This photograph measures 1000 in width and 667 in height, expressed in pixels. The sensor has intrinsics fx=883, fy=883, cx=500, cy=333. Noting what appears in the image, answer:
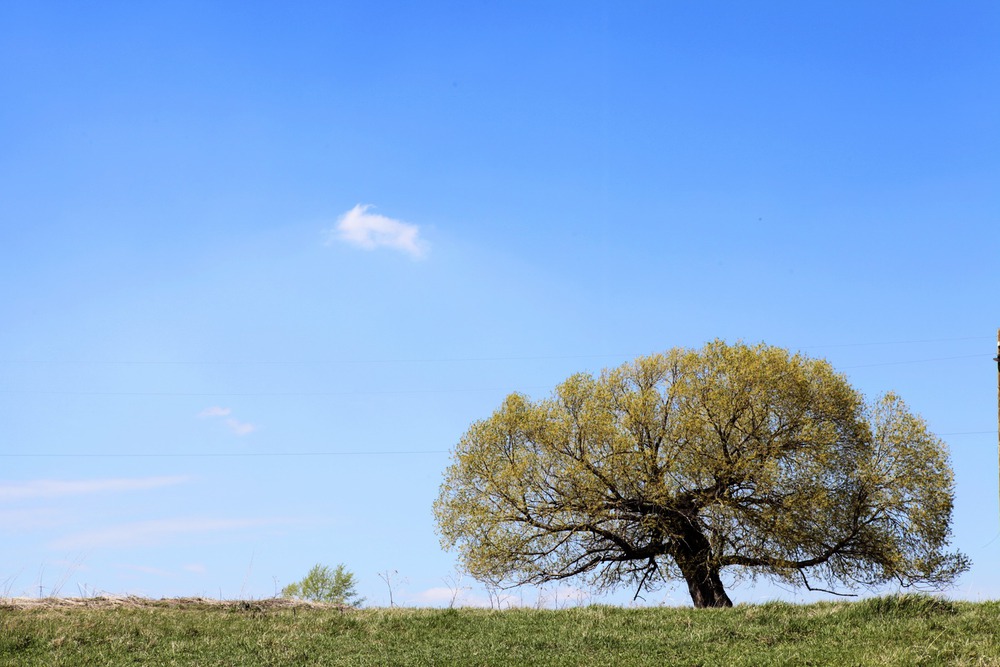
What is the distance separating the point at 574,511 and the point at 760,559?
234 inches

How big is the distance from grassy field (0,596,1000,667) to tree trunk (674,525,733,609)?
822 cm

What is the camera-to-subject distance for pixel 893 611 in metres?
18.3

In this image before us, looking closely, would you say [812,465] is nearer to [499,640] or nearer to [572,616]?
[572,616]

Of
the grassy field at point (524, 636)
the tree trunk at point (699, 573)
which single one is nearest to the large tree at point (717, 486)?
the tree trunk at point (699, 573)

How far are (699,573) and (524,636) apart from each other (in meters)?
12.5

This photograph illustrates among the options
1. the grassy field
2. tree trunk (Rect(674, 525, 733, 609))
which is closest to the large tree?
tree trunk (Rect(674, 525, 733, 609))

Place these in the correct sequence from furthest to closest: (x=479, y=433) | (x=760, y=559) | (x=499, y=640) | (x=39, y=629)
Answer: (x=479, y=433)
(x=760, y=559)
(x=39, y=629)
(x=499, y=640)

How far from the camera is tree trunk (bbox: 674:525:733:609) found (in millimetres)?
28188

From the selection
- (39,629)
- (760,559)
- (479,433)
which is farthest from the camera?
(479,433)

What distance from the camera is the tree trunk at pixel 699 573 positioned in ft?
92.5

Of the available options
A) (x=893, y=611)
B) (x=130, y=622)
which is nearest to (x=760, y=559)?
(x=893, y=611)

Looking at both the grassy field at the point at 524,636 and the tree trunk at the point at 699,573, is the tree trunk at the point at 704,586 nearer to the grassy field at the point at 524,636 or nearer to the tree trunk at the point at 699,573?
the tree trunk at the point at 699,573

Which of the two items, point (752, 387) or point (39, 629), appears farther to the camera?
point (752, 387)

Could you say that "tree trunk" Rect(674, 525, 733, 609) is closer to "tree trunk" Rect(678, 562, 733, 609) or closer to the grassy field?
"tree trunk" Rect(678, 562, 733, 609)
